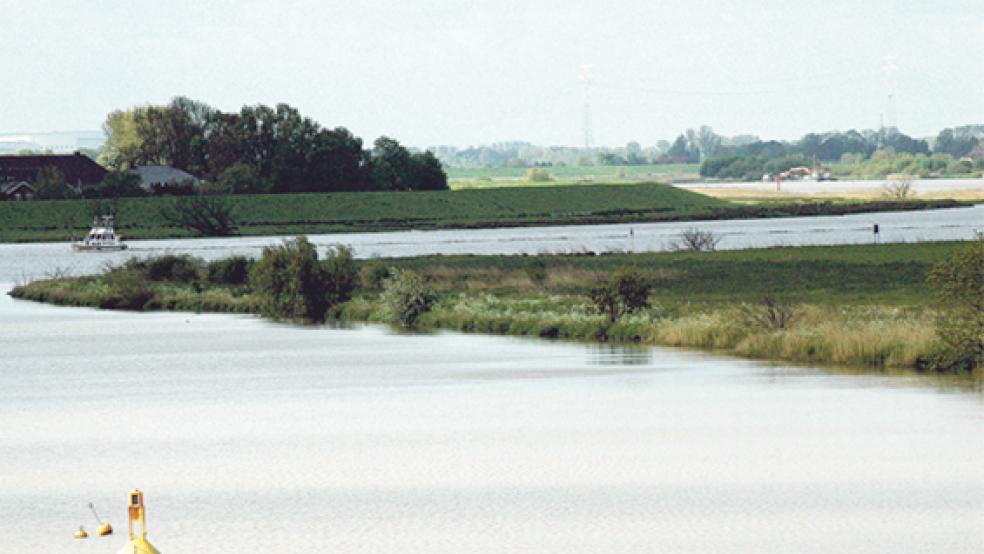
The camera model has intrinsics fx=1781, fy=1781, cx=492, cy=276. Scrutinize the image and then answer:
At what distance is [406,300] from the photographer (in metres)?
58.4

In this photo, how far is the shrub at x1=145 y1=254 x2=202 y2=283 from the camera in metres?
79.7

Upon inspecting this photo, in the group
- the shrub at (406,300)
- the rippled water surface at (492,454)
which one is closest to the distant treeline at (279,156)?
the shrub at (406,300)

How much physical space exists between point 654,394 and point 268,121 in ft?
432

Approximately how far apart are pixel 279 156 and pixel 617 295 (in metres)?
118

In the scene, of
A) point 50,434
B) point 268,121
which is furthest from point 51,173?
point 50,434

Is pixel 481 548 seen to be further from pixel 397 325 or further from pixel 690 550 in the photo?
pixel 397 325

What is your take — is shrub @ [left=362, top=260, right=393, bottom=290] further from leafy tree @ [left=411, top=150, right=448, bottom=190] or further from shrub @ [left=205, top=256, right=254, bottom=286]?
leafy tree @ [left=411, top=150, right=448, bottom=190]

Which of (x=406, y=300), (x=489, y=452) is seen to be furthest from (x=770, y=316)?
(x=489, y=452)

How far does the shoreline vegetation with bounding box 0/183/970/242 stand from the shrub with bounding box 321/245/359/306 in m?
80.0

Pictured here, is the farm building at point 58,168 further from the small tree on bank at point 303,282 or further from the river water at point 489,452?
the river water at point 489,452

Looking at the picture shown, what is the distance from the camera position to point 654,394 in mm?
38312

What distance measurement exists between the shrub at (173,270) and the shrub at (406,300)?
22292 mm

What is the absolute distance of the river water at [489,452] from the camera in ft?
76.5

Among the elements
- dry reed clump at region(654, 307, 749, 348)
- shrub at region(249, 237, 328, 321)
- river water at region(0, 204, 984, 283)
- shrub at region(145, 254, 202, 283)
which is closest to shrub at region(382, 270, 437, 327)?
shrub at region(249, 237, 328, 321)
